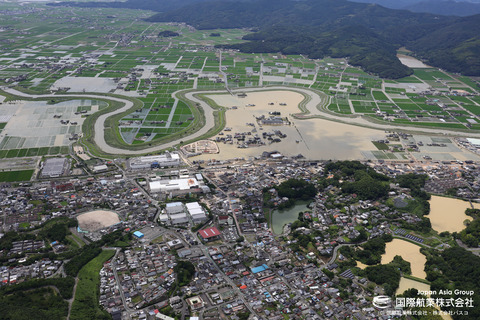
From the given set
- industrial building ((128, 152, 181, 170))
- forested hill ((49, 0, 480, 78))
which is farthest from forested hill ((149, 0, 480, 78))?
industrial building ((128, 152, 181, 170))

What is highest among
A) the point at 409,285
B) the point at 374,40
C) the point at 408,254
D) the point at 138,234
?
the point at 374,40

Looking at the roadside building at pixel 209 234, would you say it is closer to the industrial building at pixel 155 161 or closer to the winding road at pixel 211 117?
the industrial building at pixel 155 161

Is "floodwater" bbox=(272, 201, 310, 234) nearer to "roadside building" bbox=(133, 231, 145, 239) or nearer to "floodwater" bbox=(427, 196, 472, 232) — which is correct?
"roadside building" bbox=(133, 231, 145, 239)

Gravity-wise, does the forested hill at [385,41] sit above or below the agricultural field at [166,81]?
above

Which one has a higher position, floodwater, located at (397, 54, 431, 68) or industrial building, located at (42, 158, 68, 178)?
floodwater, located at (397, 54, 431, 68)

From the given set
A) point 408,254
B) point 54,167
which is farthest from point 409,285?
point 54,167

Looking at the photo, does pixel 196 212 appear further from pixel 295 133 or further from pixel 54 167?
pixel 295 133

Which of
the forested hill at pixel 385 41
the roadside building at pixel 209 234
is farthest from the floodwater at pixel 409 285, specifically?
the forested hill at pixel 385 41
